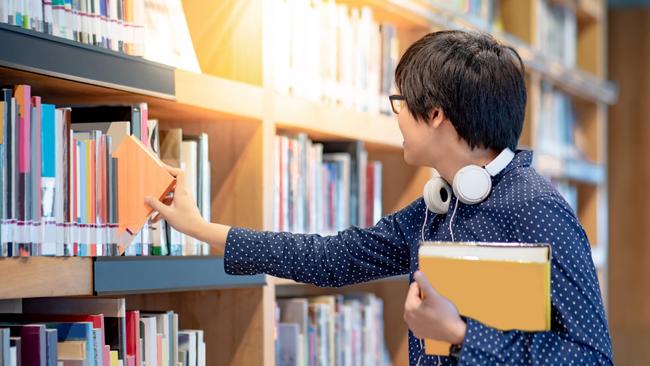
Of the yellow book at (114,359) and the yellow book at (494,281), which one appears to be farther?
the yellow book at (114,359)

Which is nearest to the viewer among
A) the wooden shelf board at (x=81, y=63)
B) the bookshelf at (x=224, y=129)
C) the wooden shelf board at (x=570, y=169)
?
the wooden shelf board at (x=81, y=63)

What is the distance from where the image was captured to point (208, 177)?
7.48ft

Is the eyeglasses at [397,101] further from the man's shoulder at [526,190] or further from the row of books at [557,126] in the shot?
the row of books at [557,126]

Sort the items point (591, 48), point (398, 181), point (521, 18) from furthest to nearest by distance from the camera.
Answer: point (591, 48) < point (521, 18) < point (398, 181)

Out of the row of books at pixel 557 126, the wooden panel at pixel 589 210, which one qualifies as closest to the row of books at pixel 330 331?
the row of books at pixel 557 126

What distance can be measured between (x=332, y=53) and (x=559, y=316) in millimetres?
1384

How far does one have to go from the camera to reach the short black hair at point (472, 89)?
1.79m

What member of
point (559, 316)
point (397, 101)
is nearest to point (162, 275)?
point (397, 101)

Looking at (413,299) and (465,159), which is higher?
(465,159)

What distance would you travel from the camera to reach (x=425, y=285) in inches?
58.6

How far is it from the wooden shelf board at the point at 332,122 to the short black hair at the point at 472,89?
68cm

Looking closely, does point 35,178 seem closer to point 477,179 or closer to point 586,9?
point 477,179

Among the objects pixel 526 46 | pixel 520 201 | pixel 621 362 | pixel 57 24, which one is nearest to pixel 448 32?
pixel 520 201

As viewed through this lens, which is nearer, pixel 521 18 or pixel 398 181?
pixel 398 181
